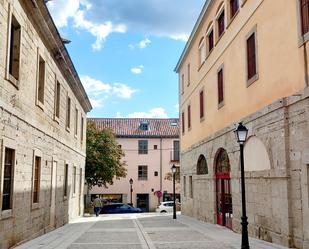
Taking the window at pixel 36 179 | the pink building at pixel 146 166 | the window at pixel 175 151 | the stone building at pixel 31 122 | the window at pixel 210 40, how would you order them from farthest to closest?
the window at pixel 175 151
the pink building at pixel 146 166
the window at pixel 210 40
the window at pixel 36 179
the stone building at pixel 31 122

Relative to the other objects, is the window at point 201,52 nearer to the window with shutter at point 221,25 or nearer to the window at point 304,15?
the window with shutter at point 221,25

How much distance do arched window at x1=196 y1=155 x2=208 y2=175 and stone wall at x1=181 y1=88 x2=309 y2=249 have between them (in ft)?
20.3

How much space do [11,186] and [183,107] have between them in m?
19.4

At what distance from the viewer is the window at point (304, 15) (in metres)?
10.7

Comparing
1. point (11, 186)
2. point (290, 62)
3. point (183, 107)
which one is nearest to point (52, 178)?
point (11, 186)

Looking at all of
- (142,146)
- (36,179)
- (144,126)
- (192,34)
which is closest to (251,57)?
(36,179)

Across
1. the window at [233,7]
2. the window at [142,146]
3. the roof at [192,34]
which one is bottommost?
the window at [142,146]

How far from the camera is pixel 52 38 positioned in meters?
16.0

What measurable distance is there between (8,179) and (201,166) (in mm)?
13767

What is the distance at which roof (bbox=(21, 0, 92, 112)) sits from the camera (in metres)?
13.4

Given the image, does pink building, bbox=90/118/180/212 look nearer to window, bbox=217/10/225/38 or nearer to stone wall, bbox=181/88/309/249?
window, bbox=217/10/225/38

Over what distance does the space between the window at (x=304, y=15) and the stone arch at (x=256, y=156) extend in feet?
12.5

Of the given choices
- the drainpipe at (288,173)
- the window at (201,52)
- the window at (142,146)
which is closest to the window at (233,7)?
the window at (201,52)

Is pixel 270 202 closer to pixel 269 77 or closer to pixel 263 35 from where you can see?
pixel 269 77
